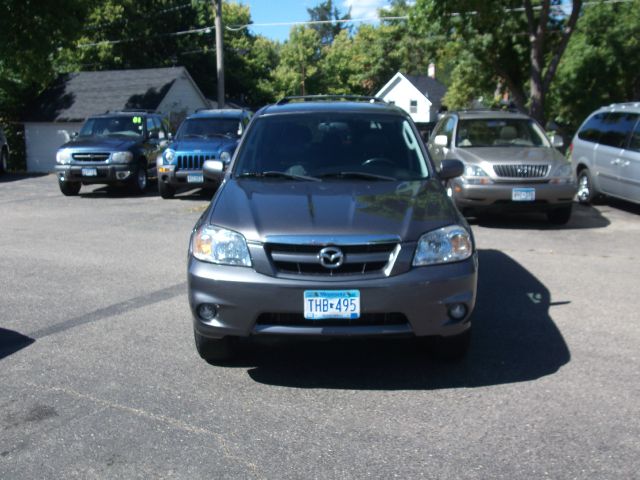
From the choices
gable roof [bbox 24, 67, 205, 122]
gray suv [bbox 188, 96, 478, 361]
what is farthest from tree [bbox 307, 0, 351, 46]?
gray suv [bbox 188, 96, 478, 361]

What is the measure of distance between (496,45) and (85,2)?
14.1 metres

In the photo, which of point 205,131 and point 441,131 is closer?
point 441,131

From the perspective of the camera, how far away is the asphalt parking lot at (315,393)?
3.63 metres

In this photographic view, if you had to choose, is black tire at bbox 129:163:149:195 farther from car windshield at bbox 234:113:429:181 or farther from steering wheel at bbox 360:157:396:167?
steering wheel at bbox 360:157:396:167

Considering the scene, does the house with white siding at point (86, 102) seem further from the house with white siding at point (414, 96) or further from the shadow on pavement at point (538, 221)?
the house with white siding at point (414, 96)

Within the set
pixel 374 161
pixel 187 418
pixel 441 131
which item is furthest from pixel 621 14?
pixel 187 418

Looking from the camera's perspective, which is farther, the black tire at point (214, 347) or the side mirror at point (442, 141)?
the side mirror at point (442, 141)

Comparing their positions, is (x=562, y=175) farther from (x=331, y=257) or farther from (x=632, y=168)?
(x=331, y=257)

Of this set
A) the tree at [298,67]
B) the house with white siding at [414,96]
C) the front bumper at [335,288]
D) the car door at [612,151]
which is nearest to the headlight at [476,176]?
the car door at [612,151]

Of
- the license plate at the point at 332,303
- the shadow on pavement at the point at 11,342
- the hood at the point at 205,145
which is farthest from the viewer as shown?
the hood at the point at 205,145

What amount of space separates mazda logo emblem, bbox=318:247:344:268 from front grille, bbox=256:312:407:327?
32 centimetres

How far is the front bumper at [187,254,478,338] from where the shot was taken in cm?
431

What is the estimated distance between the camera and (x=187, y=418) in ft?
13.6

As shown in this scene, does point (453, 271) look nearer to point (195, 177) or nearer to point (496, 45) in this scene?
point (195, 177)
